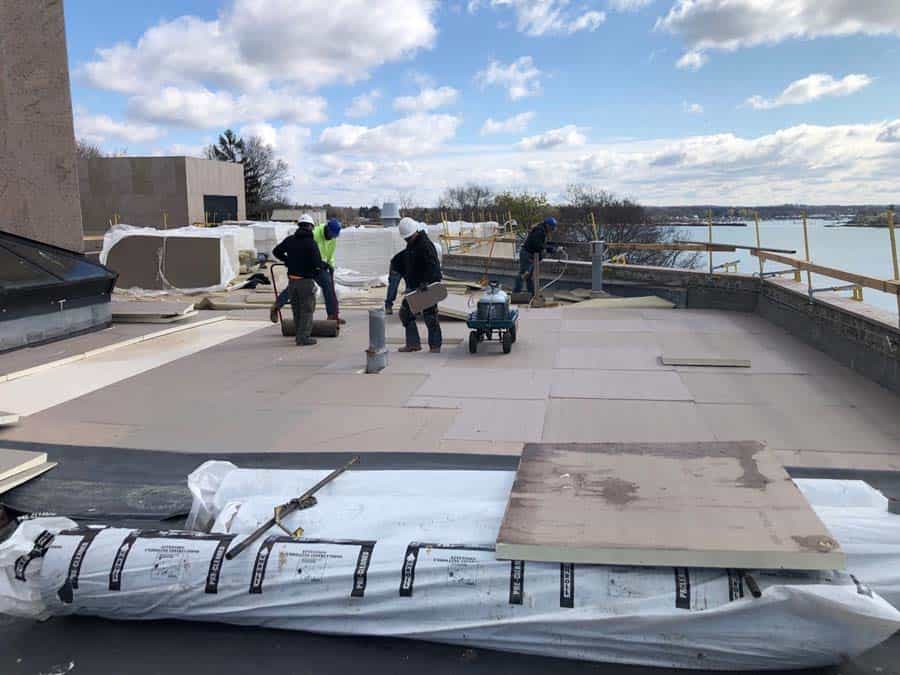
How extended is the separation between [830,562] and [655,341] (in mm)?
7316

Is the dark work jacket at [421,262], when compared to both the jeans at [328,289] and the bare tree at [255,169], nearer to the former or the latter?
the jeans at [328,289]

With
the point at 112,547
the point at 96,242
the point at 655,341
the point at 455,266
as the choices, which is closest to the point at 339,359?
the point at 655,341

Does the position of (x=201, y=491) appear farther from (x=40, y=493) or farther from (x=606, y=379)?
(x=606, y=379)

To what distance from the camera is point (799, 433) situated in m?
5.83

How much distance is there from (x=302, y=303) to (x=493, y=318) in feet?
9.03

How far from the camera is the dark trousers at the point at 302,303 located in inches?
387

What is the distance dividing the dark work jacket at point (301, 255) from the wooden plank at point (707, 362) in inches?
185

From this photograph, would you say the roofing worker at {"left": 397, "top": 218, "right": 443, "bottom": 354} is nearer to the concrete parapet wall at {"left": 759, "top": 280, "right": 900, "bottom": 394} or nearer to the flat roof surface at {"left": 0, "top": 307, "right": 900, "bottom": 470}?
the flat roof surface at {"left": 0, "top": 307, "right": 900, "bottom": 470}

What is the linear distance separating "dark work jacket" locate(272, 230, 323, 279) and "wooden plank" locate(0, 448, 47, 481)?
4.91 m

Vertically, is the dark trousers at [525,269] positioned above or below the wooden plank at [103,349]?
above

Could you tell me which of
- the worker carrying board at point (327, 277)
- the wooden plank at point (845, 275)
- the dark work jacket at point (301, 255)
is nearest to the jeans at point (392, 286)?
the worker carrying board at point (327, 277)

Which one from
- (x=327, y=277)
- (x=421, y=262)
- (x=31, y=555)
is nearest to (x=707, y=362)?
(x=421, y=262)

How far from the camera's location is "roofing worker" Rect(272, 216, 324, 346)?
383 inches

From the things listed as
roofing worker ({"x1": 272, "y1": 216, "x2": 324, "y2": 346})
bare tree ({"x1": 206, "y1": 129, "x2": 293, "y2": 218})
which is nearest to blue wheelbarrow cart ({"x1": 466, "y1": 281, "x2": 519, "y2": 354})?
roofing worker ({"x1": 272, "y1": 216, "x2": 324, "y2": 346})
